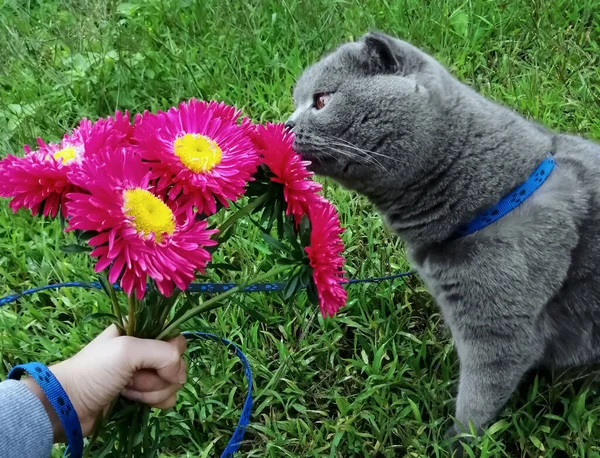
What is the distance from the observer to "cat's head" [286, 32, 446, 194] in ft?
4.33

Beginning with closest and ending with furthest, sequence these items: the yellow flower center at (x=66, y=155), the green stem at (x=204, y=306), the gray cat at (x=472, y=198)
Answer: the yellow flower center at (x=66, y=155) → the green stem at (x=204, y=306) → the gray cat at (x=472, y=198)

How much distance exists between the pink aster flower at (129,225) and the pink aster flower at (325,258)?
0.58 feet

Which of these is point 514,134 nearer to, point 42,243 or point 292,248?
point 292,248

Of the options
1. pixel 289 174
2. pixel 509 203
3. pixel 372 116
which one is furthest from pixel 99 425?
pixel 509 203

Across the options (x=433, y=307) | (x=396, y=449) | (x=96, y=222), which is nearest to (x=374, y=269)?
(x=433, y=307)

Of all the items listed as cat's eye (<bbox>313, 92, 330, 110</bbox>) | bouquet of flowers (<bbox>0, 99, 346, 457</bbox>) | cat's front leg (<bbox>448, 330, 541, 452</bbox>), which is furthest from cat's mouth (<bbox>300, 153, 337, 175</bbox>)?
cat's front leg (<bbox>448, 330, 541, 452</bbox>)

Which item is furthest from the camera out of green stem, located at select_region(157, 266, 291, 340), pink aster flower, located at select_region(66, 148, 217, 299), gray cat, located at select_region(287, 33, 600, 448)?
gray cat, located at select_region(287, 33, 600, 448)

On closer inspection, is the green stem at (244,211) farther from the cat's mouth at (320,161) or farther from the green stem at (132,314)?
the cat's mouth at (320,161)

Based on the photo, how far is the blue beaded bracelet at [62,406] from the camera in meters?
0.97

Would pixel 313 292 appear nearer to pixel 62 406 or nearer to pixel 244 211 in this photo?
pixel 244 211

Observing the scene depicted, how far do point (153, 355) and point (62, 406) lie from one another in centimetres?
18

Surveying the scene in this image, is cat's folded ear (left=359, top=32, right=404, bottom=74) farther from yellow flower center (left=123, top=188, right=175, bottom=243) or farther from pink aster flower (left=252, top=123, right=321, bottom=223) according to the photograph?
yellow flower center (left=123, top=188, right=175, bottom=243)

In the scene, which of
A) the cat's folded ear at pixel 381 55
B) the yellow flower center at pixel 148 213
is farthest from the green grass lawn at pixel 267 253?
the cat's folded ear at pixel 381 55

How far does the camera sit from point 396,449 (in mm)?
1514
